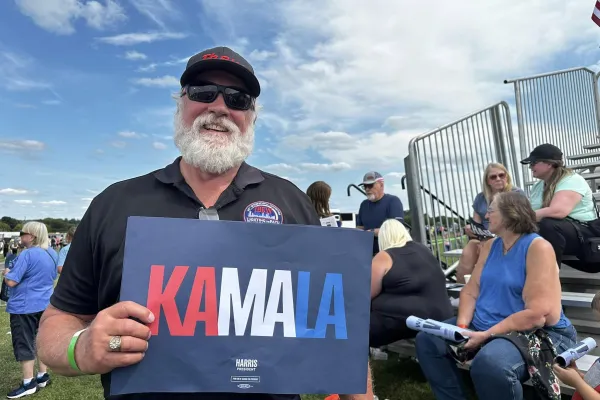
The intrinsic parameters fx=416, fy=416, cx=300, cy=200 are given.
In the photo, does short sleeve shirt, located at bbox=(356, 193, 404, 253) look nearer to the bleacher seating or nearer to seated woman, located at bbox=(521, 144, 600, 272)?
the bleacher seating

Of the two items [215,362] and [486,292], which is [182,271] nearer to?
[215,362]

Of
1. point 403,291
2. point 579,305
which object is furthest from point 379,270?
point 579,305

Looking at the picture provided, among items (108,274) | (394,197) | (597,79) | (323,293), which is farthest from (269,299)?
(597,79)

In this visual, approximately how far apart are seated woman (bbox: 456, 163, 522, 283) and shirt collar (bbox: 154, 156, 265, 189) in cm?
393

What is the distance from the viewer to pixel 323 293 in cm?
117

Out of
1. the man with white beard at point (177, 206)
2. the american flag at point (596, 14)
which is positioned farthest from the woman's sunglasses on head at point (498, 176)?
the american flag at point (596, 14)

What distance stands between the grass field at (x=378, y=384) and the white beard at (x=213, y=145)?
344 centimetres

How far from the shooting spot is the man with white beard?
105 cm

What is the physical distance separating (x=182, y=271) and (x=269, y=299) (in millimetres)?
246

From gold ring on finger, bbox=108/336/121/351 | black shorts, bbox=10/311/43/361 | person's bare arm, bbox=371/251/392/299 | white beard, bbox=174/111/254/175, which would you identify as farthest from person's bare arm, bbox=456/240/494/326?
black shorts, bbox=10/311/43/361

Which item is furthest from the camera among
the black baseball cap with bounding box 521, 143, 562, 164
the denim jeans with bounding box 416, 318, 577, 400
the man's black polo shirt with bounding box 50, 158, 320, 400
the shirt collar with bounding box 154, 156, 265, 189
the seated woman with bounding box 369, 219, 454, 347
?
the black baseball cap with bounding box 521, 143, 562, 164

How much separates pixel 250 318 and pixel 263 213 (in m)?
0.36

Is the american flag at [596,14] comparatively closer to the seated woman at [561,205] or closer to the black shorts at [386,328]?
the seated woman at [561,205]

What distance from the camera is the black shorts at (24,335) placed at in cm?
496
